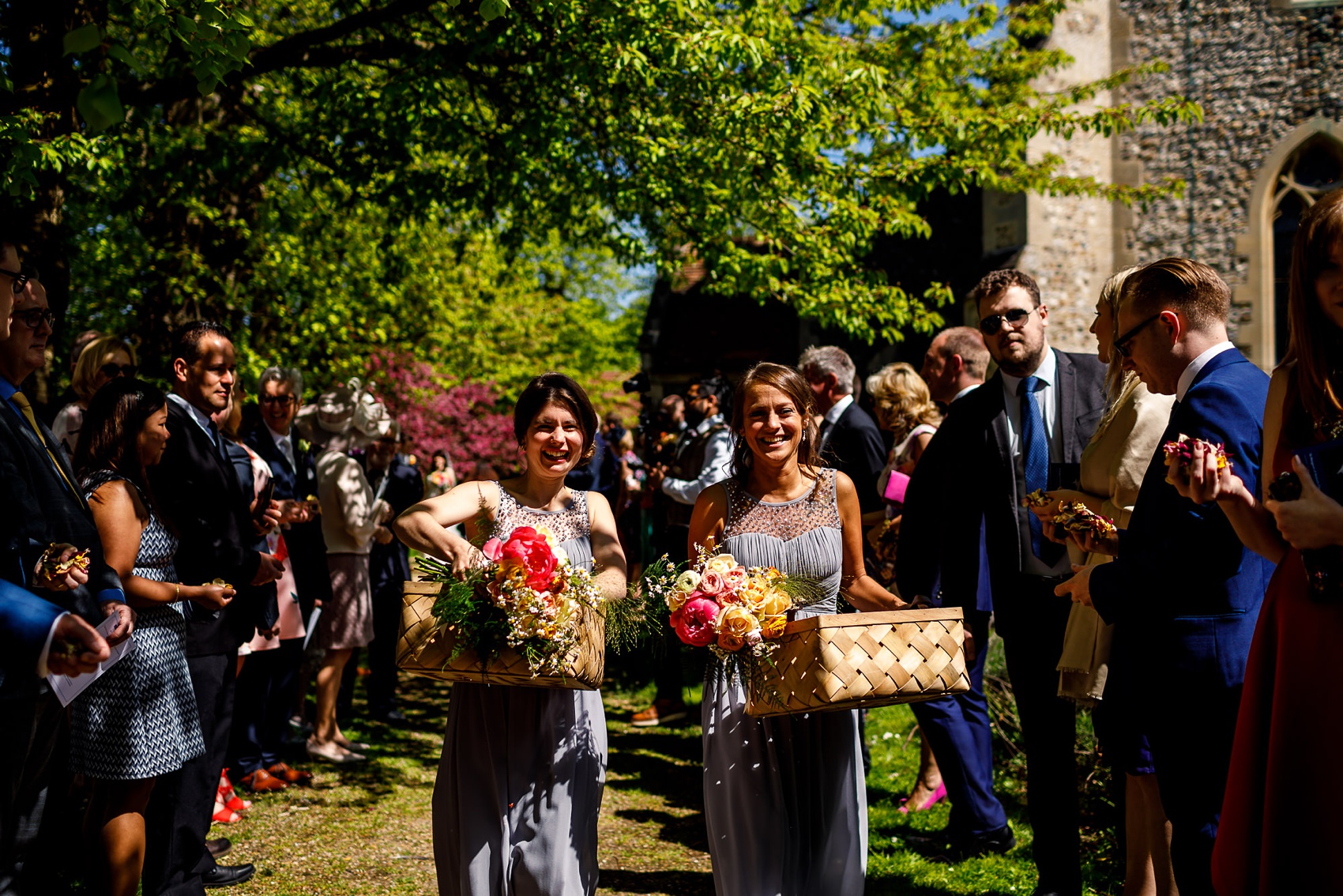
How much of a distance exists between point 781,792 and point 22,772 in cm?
229

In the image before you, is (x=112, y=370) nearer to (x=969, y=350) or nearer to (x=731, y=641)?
(x=731, y=641)

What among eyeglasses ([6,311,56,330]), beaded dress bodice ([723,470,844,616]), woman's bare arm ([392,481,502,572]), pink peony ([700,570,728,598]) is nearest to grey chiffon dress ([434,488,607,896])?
woman's bare arm ([392,481,502,572])

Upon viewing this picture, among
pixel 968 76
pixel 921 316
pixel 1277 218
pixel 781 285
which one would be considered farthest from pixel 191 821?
pixel 1277 218

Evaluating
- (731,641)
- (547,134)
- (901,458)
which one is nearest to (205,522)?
(731,641)

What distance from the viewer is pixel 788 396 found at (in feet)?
12.6

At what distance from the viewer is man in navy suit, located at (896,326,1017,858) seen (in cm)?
452

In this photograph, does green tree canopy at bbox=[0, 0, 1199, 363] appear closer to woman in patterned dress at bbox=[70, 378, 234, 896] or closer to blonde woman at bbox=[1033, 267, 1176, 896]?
woman in patterned dress at bbox=[70, 378, 234, 896]

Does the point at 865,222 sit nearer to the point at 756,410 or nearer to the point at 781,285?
the point at 781,285

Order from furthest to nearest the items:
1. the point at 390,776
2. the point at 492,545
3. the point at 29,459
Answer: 1. the point at 390,776
2. the point at 492,545
3. the point at 29,459

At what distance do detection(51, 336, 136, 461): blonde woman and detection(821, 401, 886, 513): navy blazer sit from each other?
3896 millimetres

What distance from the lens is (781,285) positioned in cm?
899

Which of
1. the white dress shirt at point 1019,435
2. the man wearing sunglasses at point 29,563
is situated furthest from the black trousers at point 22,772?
the white dress shirt at point 1019,435

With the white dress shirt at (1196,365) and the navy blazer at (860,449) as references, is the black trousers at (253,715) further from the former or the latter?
the white dress shirt at (1196,365)

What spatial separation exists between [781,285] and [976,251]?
341 inches
